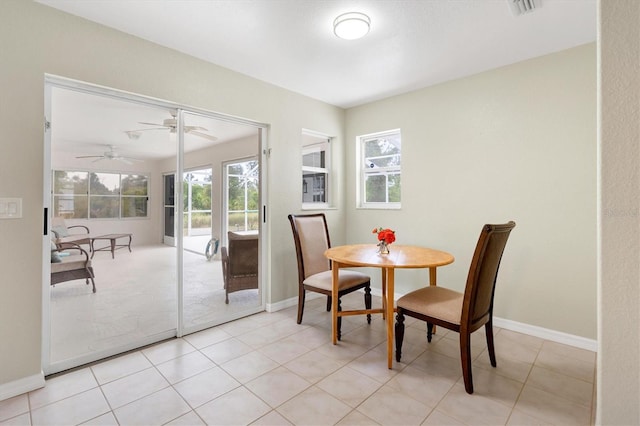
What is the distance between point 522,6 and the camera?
6.48ft

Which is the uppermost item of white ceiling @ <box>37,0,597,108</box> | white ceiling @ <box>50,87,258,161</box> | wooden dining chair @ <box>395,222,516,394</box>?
white ceiling @ <box>37,0,597,108</box>

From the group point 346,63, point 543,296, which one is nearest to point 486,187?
point 543,296

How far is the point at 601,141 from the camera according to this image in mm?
1104

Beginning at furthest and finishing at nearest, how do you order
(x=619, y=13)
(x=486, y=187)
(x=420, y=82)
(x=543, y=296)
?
(x=420, y=82)
(x=486, y=187)
(x=543, y=296)
(x=619, y=13)

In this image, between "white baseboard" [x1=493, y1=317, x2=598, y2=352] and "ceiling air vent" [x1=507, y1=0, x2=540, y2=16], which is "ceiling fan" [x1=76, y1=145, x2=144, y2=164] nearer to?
"ceiling air vent" [x1=507, y1=0, x2=540, y2=16]

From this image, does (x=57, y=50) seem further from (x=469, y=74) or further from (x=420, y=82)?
(x=469, y=74)

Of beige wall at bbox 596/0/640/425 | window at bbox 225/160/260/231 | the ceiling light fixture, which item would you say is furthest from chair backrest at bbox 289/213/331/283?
beige wall at bbox 596/0/640/425

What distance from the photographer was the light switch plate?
6.03 ft

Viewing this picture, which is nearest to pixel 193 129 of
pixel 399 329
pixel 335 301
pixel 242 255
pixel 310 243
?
pixel 242 255

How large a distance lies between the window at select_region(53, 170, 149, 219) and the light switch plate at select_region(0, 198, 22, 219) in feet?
0.70

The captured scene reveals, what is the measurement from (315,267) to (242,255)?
2.67 feet

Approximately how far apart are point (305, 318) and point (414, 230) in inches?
63.6

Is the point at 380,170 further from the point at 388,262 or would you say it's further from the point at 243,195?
the point at 388,262

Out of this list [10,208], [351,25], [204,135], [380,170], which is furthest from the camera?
[380,170]
